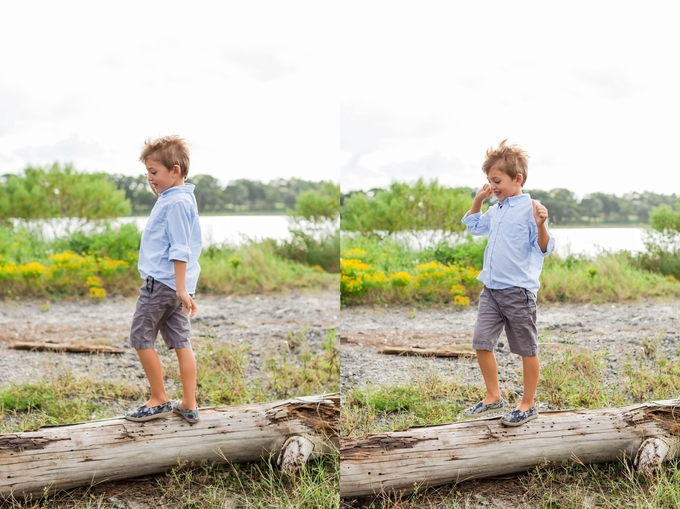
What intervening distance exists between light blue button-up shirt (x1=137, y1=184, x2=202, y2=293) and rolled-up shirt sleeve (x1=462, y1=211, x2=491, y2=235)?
949 millimetres

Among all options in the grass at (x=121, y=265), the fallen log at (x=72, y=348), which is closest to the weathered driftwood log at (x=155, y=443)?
the fallen log at (x=72, y=348)

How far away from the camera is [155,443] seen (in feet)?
7.36

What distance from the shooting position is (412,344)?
3.41m

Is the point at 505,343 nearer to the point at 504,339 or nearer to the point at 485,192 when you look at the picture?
the point at 504,339

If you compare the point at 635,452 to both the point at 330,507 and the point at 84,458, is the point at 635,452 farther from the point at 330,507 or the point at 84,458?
the point at 84,458

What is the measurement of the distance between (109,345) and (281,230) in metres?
2.91

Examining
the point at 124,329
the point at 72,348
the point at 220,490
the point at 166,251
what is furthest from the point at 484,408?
the point at 124,329

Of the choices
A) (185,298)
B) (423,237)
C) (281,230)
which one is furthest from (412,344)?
(281,230)

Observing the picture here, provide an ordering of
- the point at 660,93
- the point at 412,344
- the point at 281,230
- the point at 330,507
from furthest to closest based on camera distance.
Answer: the point at 281,230
the point at 412,344
the point at 660,93
the point at 330,507

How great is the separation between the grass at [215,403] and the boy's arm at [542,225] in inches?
45.0

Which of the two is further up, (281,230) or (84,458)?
(281,230)

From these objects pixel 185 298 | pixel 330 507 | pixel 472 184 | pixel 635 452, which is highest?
pixel 472 184

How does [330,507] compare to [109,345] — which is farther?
[109,345]

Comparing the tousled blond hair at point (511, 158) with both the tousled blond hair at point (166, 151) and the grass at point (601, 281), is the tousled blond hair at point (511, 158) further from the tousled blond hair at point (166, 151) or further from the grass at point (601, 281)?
the grass at point (601, 281)
